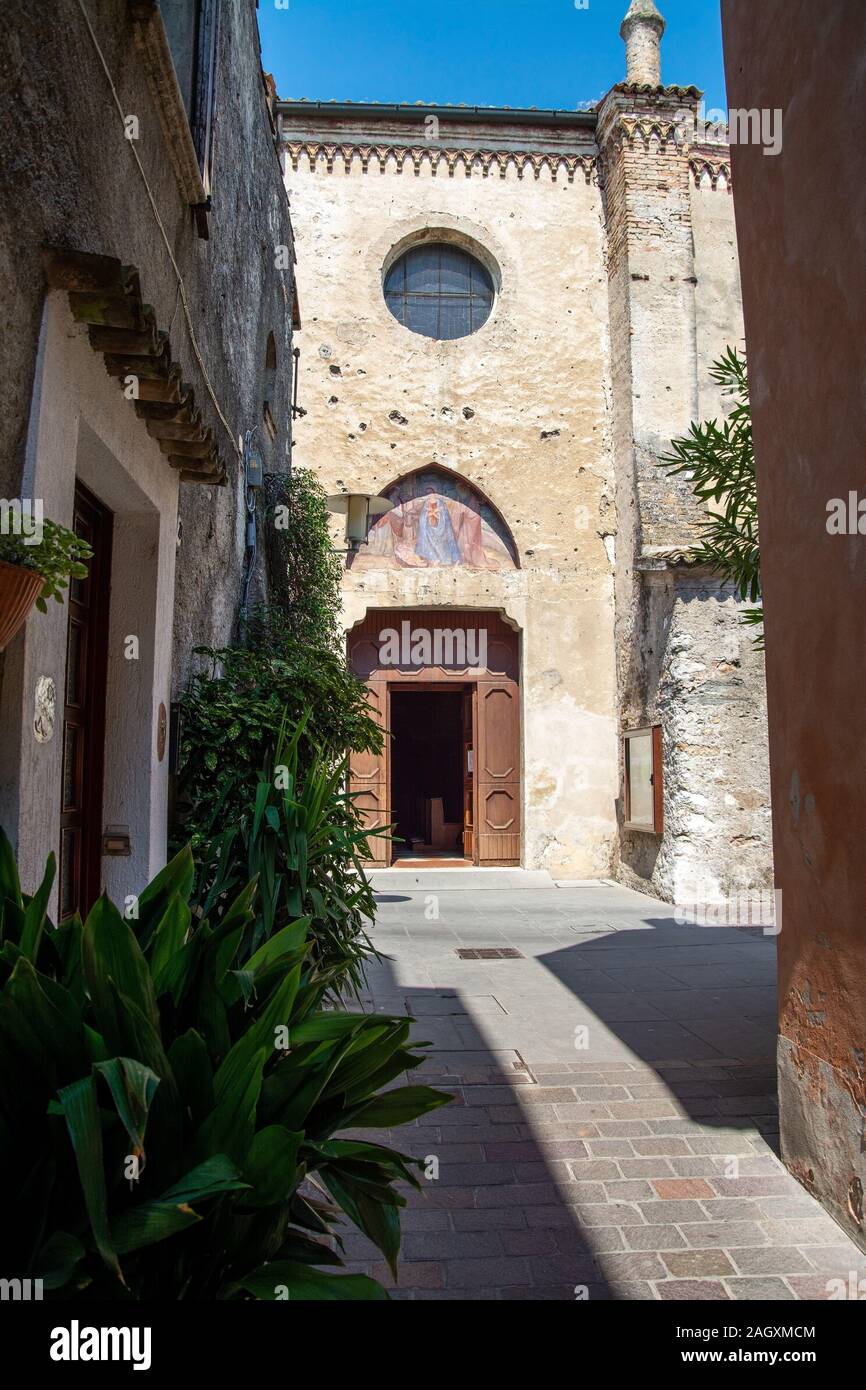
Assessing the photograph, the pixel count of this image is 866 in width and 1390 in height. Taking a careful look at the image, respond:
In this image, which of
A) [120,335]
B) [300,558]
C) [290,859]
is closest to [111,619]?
[290,859]

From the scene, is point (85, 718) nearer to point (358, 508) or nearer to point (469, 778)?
point (358, 508)

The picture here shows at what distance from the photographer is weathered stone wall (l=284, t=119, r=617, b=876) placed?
12.2 metres

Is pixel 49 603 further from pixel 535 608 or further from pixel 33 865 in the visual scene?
pixel 535 608

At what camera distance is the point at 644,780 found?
36.0 ft

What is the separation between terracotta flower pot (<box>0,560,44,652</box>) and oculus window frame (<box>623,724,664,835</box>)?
29.5 feet

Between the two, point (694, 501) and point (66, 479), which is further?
point (694, 501)

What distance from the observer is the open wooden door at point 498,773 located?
489 inches

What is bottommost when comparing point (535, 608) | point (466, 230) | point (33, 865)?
point (33, 865)

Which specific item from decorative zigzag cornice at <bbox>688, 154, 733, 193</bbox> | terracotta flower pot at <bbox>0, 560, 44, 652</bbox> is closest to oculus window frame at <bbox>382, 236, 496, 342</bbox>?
decorative zigzag cornice at <bbox>688, 154, 733, 193</bbox>

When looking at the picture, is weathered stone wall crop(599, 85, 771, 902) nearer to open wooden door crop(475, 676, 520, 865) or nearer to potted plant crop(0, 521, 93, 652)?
Result: open wooden door crop(475, 676, 520, 865)

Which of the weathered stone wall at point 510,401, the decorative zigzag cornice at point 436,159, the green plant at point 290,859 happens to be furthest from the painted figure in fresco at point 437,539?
the green plant at point 290,859
